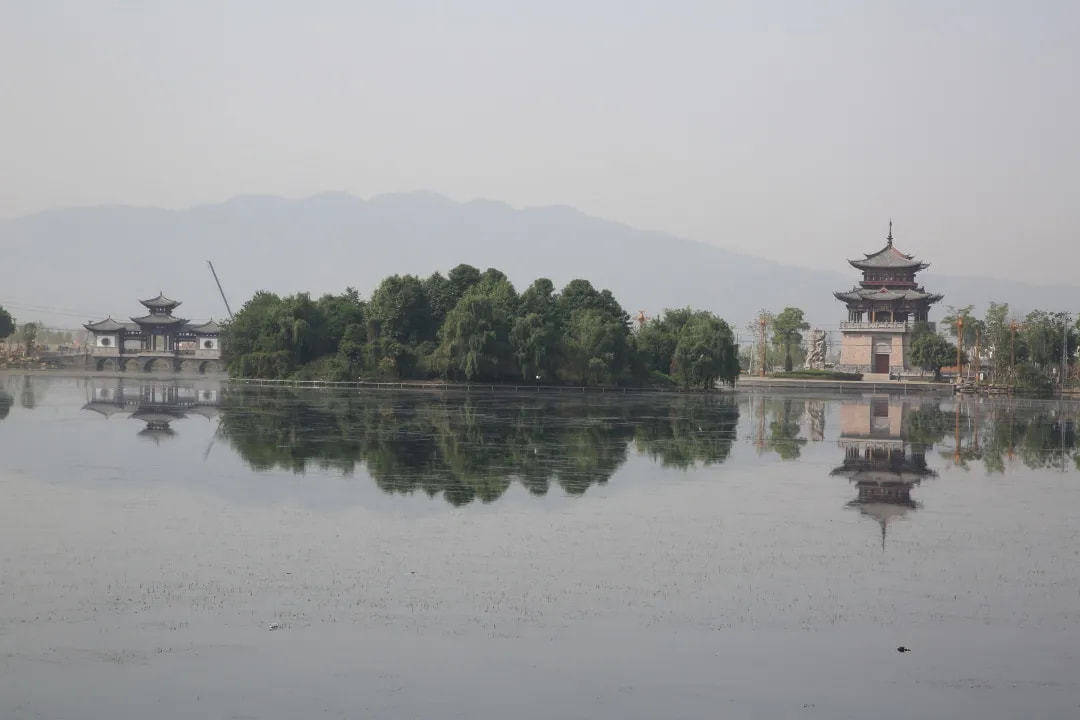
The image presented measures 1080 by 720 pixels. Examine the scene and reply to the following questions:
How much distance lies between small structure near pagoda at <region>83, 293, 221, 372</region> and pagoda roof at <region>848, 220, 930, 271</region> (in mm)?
62334

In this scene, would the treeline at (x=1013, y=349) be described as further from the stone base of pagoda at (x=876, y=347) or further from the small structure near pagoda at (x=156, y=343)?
the small structure near pagoda at (x=156, y=343)

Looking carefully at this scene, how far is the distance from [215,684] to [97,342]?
113m

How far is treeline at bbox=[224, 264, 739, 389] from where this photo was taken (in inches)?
2419

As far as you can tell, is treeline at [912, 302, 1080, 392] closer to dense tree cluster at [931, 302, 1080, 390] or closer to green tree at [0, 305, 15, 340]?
dense tree cluster at [931, 302, 1080, 390]

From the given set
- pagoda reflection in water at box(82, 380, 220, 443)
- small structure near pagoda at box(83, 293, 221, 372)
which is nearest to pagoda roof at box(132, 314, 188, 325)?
small structure near pagoda at box(83, 293, 221, 372)

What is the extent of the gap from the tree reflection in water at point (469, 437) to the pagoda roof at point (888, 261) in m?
50.6

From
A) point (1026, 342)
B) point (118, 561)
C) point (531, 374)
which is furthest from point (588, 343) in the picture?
point (118, 561)

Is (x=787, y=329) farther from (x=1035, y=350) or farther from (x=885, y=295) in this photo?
(x=1035, y=350)

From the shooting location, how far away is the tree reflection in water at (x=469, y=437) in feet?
72.3

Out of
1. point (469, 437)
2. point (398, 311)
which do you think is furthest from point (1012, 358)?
point (469, 437)

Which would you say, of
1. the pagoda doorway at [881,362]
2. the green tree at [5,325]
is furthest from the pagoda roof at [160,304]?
the pagoda doorway at [881,362]

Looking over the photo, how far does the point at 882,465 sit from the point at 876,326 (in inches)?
2614

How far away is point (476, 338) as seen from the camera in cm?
5994

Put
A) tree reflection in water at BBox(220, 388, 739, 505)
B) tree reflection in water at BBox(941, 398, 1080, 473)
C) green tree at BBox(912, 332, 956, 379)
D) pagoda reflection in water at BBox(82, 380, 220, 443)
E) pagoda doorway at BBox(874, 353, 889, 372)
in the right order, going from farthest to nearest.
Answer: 1. pagoda doorway at BBox(874, 353, 889, 372)
2. green tree at BBox(912, 332, 956, 379)
3. pagoda reflection in water at BBox(82, 380, 220, 443)
4. tree reflection in water at BBox(941, 398, 1080, 473)
5. tree reflection in water at BBox(220, 388, 739, 505)
